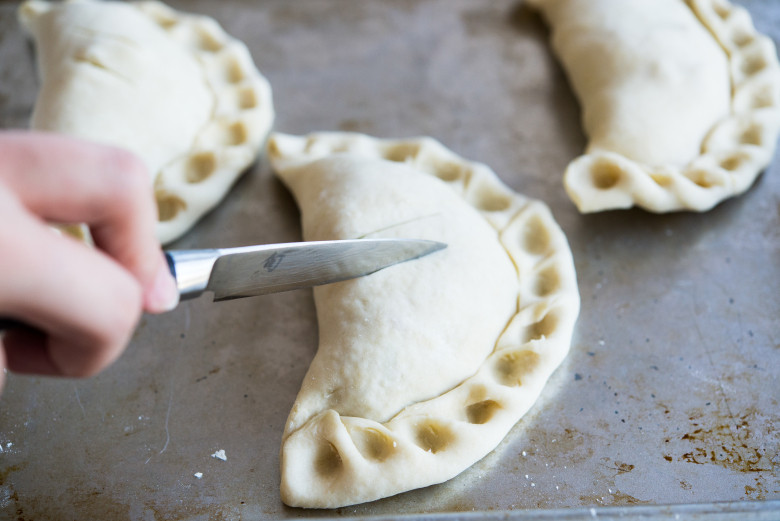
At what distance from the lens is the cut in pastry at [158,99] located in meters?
1.99

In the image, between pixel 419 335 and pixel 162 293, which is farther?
pixel 419 335

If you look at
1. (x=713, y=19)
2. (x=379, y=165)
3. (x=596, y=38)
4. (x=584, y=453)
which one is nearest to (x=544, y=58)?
(x=596, y=38)

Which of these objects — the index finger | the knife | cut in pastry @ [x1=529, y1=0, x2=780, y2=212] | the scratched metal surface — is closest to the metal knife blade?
the knife

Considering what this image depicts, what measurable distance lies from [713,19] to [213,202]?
6.12 ft

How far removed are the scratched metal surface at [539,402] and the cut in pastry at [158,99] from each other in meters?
0.11

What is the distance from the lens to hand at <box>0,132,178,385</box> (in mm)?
787

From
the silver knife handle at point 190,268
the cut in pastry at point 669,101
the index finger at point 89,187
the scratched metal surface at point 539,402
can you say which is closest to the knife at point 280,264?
the silver knife handle at point 190,268

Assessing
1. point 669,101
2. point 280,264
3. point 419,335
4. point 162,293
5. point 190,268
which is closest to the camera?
point 162,293

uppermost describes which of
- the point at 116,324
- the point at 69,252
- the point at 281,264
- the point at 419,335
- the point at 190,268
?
the point at 69,252

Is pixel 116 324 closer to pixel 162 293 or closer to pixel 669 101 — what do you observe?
pixel 162 293

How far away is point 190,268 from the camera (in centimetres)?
116

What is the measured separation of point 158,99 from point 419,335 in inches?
47.7

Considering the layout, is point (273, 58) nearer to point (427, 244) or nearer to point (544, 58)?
point (544, 58)

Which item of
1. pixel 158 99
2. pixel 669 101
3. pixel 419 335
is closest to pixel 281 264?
pixel 419 335
